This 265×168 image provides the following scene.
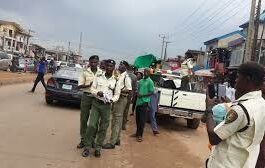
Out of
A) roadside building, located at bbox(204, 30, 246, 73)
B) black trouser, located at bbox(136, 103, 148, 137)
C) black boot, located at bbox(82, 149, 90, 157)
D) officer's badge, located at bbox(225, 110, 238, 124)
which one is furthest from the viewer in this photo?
roadside building, located at bbox(204, 30, 246, 73)

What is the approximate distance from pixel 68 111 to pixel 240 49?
27.7 meters

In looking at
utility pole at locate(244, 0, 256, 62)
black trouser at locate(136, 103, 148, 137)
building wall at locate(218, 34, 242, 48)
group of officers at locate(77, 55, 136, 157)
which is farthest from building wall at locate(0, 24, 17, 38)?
group of officers at locate(77, 55, 136, 157)

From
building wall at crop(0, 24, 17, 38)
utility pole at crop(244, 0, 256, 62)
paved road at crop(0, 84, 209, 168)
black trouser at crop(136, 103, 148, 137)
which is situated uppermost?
building wall at crop(0, 24, 17, 38)

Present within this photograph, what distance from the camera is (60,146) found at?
9.55m

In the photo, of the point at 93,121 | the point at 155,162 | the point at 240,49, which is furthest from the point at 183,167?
the point at 240,49

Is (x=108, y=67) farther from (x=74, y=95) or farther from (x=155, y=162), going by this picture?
(x=74, y=95)

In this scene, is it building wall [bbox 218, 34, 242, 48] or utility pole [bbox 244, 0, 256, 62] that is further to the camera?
building wall [bbox 218, 34, 242, 48]

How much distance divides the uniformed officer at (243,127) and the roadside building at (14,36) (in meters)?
90.6

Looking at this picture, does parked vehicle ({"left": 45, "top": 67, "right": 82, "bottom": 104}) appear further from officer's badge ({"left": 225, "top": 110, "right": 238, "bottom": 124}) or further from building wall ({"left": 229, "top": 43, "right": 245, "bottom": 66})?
building wall ({"left": 229, "top": 43, "right": 245, "bottom": 66})

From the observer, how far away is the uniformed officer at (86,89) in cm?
938

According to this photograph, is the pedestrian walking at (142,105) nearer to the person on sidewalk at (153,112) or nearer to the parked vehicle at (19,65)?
the person on sidewalk at (153,112)

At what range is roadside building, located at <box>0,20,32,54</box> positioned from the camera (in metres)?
96.5

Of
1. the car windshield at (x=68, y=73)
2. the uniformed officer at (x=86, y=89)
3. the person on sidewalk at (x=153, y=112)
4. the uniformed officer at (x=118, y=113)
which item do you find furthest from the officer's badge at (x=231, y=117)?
the car windshield at (x=68, y=73)

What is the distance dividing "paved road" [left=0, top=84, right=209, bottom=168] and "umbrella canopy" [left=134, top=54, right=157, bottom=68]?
5.43 m
